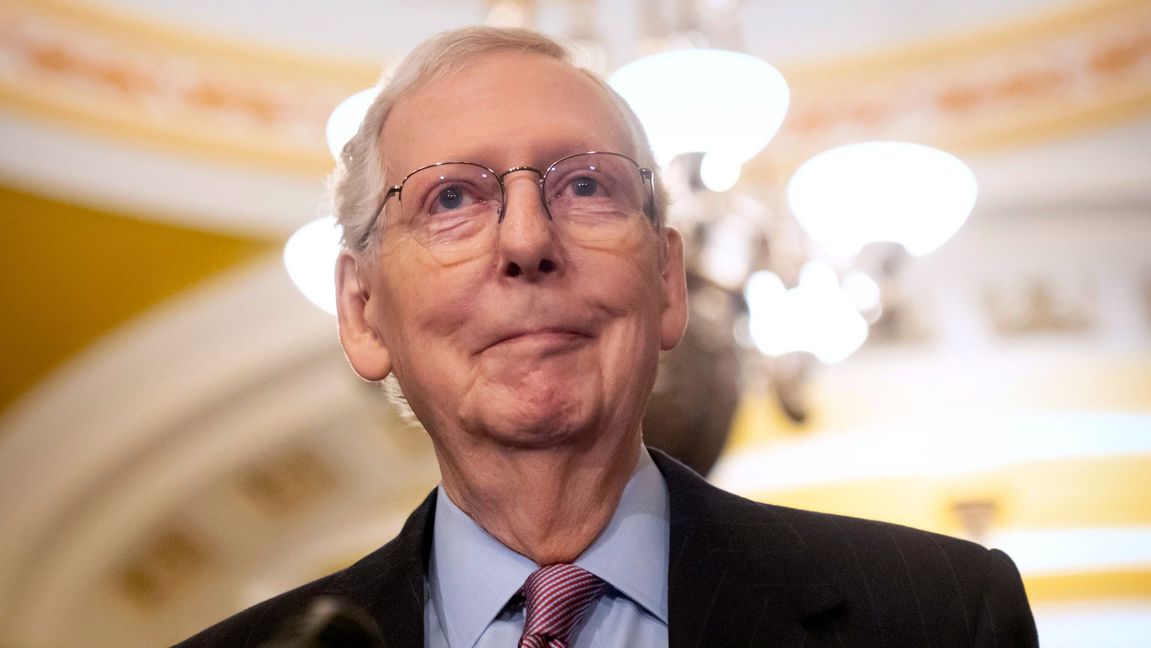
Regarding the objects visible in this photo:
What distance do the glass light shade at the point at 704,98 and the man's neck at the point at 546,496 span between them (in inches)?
85.0

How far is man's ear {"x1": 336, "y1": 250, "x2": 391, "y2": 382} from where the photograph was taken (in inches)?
72.8

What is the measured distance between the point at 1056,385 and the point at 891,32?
3.03 meters

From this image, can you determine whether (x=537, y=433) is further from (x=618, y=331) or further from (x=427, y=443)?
(x=427, y=443)

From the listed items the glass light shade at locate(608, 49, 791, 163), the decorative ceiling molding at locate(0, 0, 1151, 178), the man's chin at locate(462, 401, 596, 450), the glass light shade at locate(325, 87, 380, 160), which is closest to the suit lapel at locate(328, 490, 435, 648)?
the man's chin at locate(462, 401, 596, 450)

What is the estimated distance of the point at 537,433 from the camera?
1627 mm

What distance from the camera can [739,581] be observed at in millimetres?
1629

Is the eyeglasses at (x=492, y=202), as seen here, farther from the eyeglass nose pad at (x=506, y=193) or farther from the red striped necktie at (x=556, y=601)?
the red striped necktie at (x=556, y=601)

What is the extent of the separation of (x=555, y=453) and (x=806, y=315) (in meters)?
3.36

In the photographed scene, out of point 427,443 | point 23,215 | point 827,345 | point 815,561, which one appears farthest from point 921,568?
point 427,443

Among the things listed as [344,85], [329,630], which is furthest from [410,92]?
[344,85]

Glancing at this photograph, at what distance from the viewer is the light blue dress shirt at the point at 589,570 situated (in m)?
1.63

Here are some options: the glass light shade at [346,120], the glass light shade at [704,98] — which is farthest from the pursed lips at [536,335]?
the glass light shade at [704,98]

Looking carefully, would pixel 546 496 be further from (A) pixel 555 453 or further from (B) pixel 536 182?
(B) pixel 536 182

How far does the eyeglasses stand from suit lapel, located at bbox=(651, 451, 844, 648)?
0.37 m
